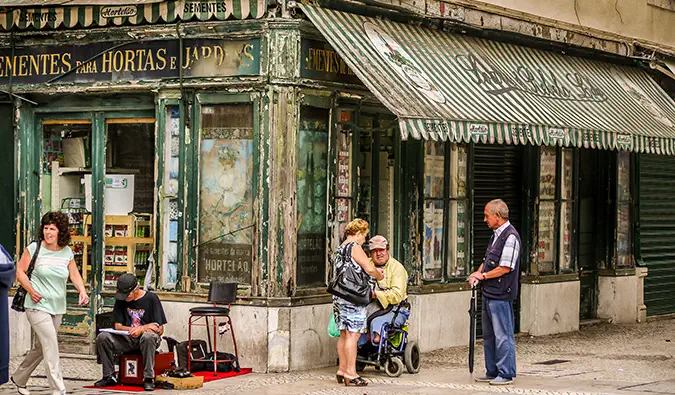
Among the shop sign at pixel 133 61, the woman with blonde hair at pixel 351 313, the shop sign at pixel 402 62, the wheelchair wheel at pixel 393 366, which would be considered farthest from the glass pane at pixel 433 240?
the shop sign at pixel 133 61

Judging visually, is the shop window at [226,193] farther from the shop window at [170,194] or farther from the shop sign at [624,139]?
the shop sign at [624,139]

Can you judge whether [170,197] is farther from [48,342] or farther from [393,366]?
[48,342]

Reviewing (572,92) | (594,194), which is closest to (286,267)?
(572,92)

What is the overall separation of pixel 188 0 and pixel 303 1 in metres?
1.29

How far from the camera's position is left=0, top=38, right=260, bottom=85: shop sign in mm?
14750

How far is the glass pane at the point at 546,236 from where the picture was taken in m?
19.0

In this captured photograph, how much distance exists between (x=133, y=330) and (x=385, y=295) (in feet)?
8.72

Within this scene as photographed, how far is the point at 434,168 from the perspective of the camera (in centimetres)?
1697

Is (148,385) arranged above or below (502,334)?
below

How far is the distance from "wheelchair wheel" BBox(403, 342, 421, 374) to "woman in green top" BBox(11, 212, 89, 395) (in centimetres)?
356

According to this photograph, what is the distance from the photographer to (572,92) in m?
18.1

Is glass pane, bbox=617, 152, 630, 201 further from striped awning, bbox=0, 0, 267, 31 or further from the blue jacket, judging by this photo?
the blue jacket

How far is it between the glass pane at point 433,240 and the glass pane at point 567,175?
120 inches

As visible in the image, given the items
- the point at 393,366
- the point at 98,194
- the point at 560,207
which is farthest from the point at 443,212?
the point at 98,194
